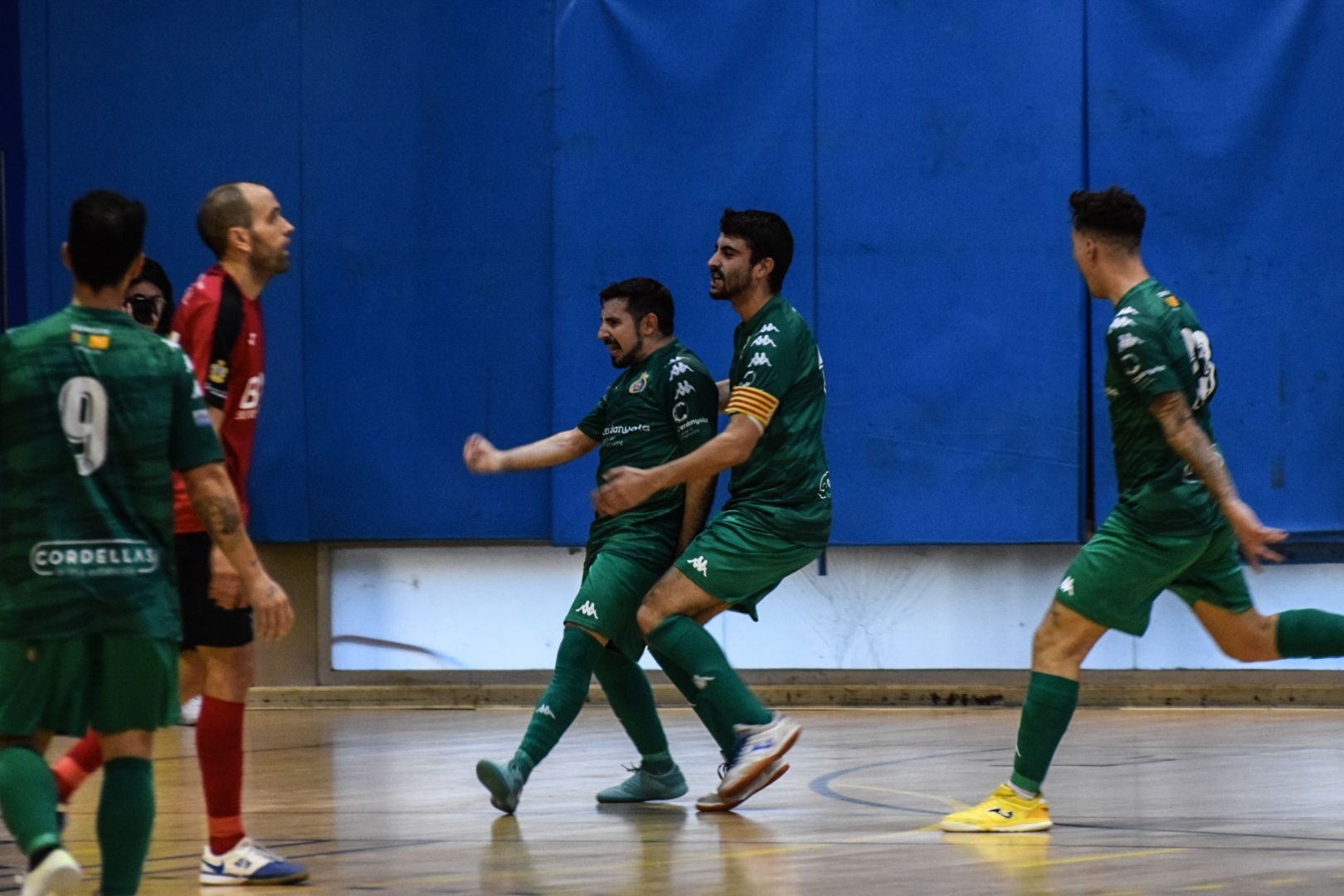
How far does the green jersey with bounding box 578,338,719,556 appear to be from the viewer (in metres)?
6.82

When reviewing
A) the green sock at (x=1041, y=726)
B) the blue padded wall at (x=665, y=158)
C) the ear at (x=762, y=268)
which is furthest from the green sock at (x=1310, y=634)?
the blue padded wall at (x=665, y=158)

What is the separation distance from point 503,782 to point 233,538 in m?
2.23

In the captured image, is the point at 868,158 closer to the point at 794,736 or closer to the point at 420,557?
the point at 420,557

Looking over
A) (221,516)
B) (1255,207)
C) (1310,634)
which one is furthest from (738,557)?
(1255,207)

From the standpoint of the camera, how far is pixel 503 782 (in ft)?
21.3

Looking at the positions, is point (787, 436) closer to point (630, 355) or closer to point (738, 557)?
point (738, 557)

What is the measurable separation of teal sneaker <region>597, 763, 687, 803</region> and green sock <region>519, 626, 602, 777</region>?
0.38 metres

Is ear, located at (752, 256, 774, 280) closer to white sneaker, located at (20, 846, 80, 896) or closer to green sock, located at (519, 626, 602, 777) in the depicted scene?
green sock, located at (519, 626, 602, 777)

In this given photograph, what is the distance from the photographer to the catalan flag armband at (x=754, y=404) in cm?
646

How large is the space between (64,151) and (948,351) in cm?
548

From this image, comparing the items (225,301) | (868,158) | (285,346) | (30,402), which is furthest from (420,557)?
(30,402)

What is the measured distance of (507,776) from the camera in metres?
6.52

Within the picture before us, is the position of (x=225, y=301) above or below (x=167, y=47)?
below

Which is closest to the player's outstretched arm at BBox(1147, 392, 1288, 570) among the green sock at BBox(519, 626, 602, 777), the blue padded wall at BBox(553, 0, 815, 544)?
the green sock at BBox(519, 626, 602, 777)
